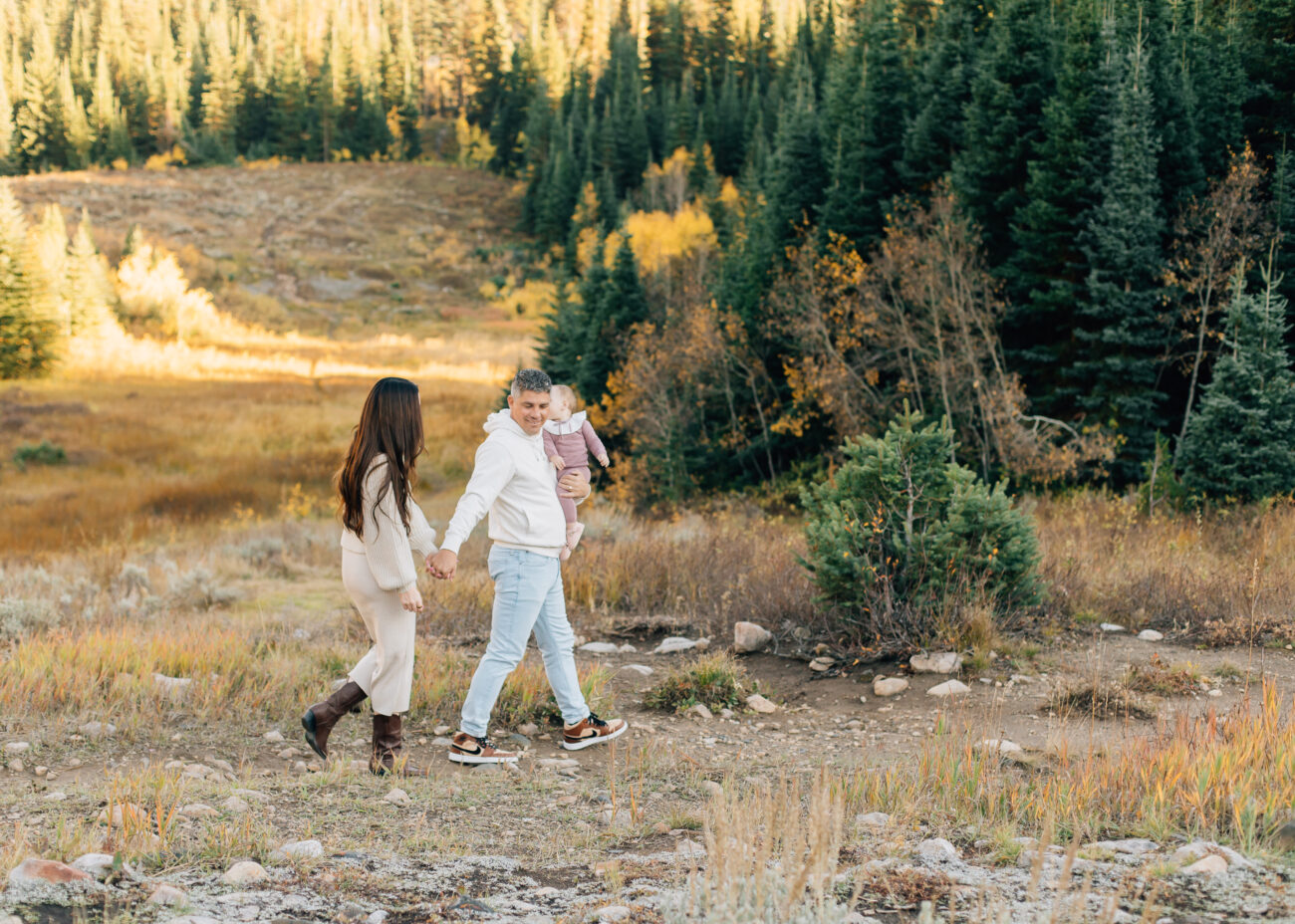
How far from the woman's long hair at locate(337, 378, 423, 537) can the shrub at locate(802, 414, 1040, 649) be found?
3.58 meters

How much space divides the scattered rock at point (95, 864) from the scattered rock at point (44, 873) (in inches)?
2.6

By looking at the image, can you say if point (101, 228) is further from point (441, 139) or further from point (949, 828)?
point (949, 828)

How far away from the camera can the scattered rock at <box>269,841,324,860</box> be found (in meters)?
3.31

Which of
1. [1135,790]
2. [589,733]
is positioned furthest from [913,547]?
[1135,790]

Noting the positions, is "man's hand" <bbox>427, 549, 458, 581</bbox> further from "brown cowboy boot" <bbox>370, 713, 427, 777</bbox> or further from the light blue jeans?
"brown cowboy boot" <bbox>370, 713, 427, 777</bbox>

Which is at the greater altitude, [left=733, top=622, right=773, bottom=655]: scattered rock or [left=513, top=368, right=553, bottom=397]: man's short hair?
[left=513, top=368, right=553, bottom=397]: man's short hair

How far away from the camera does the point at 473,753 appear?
516cm

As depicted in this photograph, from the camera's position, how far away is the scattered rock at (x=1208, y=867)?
3.00 meters

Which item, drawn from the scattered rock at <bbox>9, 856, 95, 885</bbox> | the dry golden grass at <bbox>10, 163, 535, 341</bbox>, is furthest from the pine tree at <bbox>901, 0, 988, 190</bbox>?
the dry golden grass at <bbox>10, 163, 535, 341</bbox>

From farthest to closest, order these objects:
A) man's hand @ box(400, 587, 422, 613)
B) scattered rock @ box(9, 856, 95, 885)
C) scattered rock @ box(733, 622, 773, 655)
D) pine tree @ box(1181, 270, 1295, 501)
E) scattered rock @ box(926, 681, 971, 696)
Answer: pine tree @ box(1181, 270, 1295, 501)
scattered rock @ box(733, 622, 773, 655)
scattered rock @ box(926, 681, 971, 696)
man's hand @ box(400, 587, 422, 613)
scattered rock @ box(9, 856, 95, 885)

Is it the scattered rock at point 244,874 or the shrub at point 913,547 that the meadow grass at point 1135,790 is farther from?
the shrub at point 913,547

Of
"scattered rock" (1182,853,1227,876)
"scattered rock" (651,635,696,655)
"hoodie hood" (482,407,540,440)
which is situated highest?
"hoodie hood" (482,407,540,440)

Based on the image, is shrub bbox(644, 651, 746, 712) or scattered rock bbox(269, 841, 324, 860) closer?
scattered rock bbox(269, 841, 324, 860)

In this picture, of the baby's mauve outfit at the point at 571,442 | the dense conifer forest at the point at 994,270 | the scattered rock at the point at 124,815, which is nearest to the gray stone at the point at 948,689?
the baby's mauve outfit at the point at 571,442
